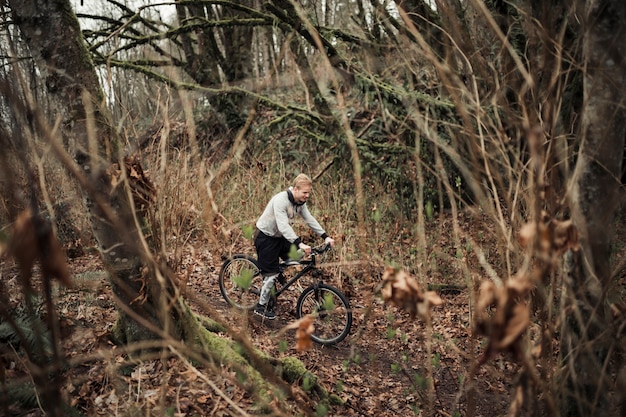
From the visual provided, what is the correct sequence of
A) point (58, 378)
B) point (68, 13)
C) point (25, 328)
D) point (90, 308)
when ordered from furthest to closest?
point (90, 308)
point (25, 328)
point (68, 13)
point (58, 378)

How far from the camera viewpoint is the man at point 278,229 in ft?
17.1

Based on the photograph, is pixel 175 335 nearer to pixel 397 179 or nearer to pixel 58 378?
pixel 58 378

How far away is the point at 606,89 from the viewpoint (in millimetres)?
2645

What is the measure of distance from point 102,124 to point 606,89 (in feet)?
10.8

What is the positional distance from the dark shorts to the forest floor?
2.30 feet

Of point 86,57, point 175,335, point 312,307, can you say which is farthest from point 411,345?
point 86,57

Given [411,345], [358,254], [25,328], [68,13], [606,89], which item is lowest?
[411,345]

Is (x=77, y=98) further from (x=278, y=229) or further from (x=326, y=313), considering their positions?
(x=326, y=313)

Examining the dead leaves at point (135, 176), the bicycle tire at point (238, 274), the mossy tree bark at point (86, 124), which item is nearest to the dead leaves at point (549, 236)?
the mossy tree bark at point (86, 124)

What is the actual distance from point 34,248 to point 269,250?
15.3 feet

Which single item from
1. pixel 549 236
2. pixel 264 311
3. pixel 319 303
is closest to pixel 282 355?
pixel 319 303

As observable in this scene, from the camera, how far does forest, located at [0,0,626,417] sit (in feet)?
4.63

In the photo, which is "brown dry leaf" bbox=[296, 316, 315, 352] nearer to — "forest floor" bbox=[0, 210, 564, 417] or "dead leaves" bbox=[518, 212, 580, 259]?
"forest floor" bbox=[0, 210, 564, 417]

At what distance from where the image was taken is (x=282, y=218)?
5277 millimetres
